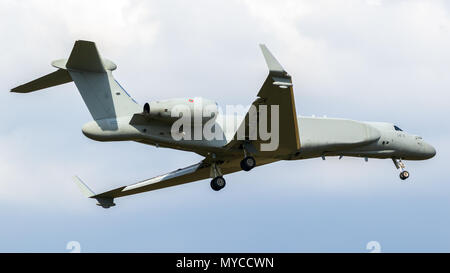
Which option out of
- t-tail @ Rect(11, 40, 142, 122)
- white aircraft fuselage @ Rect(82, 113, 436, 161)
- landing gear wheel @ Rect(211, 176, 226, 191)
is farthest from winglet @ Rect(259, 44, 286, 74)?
landing gear wheel @ Rect(211, 176, 226, 191)

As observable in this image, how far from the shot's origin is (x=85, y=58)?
3108 cm

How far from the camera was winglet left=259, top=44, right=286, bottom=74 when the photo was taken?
29.1m

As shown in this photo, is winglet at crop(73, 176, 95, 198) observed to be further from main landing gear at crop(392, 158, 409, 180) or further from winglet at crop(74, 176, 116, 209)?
main landing gear at crop(392, 158, 409, 180)

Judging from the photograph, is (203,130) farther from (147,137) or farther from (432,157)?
(432,157)

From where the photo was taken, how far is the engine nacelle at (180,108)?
31156 mm

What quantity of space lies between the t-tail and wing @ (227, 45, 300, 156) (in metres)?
4.33

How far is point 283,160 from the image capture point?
3653 cm

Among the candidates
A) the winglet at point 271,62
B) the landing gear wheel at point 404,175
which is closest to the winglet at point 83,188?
the winglet at point 271,62
